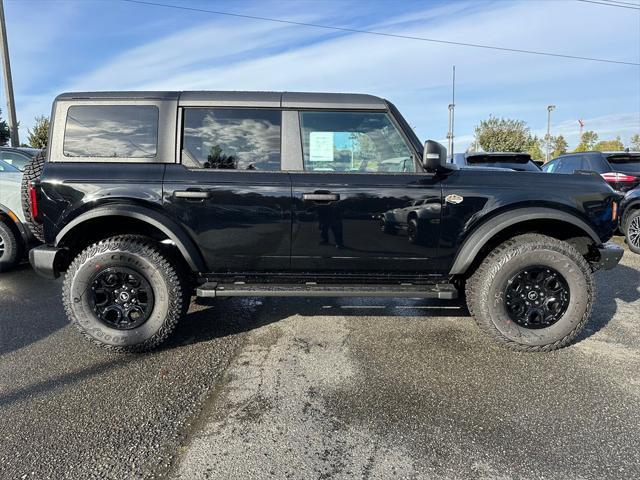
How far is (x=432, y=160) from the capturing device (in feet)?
10.2

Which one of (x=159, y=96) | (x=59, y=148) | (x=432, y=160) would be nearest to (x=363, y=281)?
(x=432, y=160)

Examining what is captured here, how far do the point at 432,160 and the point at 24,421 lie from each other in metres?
3.16

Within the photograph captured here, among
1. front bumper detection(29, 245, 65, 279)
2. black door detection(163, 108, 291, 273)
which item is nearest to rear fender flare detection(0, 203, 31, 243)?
front bumper detection(29, 245, 65, 279)

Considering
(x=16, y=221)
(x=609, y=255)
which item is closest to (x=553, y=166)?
(x=609, y=255)

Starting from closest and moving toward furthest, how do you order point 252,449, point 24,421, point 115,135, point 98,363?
1. point 252,449
2. point 24,421
3. point 98,363
4. point 115,135

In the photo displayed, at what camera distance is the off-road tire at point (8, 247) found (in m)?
5.29

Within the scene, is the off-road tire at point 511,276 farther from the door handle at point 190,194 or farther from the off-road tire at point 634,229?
the off-road tire at point 634,229

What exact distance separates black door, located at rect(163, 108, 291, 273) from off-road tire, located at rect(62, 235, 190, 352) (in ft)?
1.18

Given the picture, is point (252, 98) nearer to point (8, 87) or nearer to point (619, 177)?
point (619, 177)

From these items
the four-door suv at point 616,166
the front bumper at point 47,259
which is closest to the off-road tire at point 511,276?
the front bumper at point 47,259

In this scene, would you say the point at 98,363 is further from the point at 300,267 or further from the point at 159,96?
the point at 159,96

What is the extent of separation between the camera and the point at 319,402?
261cm

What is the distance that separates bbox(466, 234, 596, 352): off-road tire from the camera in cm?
322

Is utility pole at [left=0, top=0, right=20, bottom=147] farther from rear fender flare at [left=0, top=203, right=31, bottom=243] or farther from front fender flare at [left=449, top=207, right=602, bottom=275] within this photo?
front fender flare at [left=449, top=207, right=602, bottom=275]
